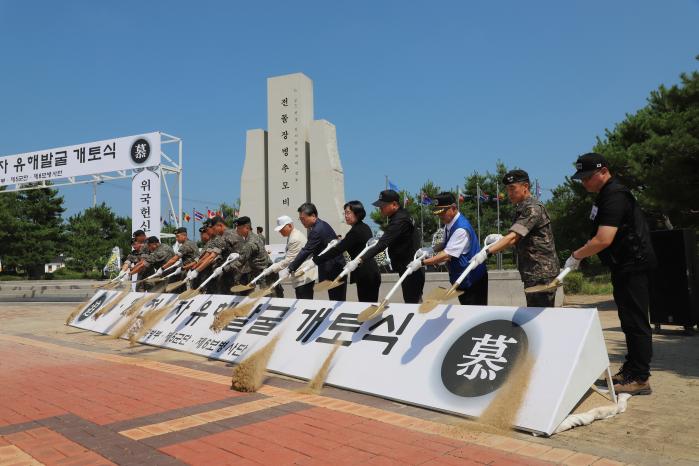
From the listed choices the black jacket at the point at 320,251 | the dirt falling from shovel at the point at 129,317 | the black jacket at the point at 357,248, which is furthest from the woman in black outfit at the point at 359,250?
the dirt falling from shovel at the point at 129,317

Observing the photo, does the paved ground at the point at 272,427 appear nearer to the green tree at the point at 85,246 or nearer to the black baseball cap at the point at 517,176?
the black baseball cap at the point at 517,176

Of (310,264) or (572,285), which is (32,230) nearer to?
(572,285)

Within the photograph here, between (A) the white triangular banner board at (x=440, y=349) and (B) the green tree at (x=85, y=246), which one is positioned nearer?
(A) the white triangular banner board at (x=440, y=349)

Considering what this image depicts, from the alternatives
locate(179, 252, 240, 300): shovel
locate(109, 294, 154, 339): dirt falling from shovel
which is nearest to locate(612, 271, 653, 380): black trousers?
locate(179, 252, 240, 300): shovel

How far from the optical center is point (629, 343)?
3957 millimetres

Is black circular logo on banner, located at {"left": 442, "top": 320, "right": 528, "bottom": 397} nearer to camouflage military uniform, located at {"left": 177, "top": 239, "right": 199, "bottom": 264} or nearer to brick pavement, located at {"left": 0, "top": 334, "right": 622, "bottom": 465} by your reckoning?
brick pavement, located at {"left": 0, "top": 334, "right": 622, "bottom": 465}

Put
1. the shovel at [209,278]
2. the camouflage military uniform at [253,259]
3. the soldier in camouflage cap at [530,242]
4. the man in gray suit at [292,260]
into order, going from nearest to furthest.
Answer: the soldier in camouflage cap at [530,242] < the man in gray suit at [292,260] < the shovel at [209,278] < the camouflage military uniform at [253,259]

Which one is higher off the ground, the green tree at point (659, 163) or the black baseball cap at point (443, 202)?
the green tree at point (659, 163)

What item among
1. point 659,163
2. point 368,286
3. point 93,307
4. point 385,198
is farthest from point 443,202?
point 659,163

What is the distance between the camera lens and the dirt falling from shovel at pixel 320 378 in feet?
14.3

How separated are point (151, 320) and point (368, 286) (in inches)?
143

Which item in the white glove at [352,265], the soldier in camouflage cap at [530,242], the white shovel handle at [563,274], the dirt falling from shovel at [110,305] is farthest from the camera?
the dirt falling from shovel at [110,305]

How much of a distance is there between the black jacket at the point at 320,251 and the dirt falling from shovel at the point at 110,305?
447cm

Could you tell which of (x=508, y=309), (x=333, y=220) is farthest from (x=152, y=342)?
(x=333, y=220)
